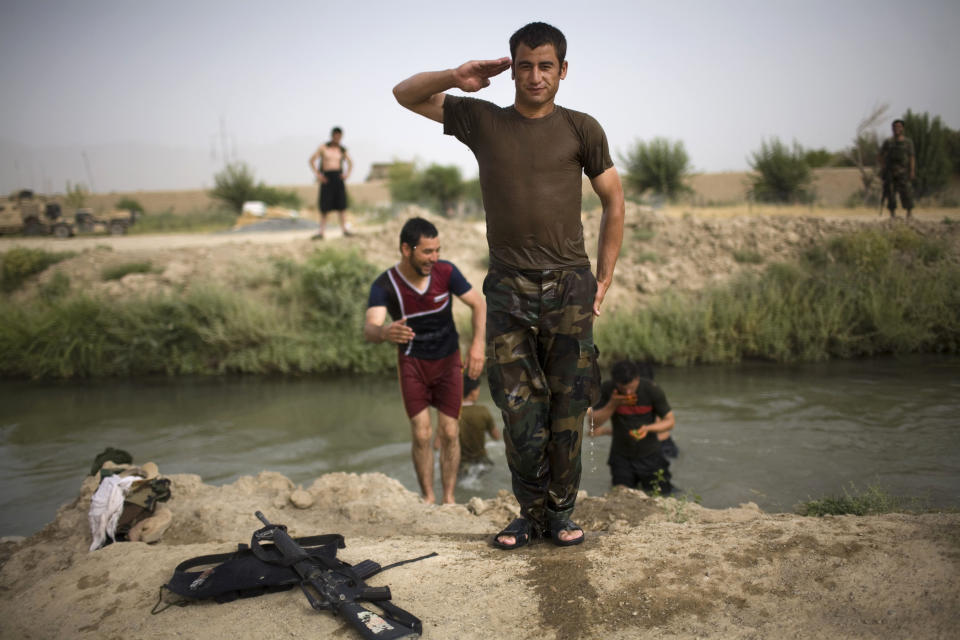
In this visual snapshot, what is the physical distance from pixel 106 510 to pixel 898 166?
46.3 ft

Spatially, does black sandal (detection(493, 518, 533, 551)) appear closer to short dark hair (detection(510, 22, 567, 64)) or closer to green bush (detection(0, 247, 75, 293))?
short dark hair (detection(510, 22, 567, 64))

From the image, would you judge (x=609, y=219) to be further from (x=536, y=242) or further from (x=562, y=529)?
(x=562, y=529)

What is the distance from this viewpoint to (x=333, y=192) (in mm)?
13586

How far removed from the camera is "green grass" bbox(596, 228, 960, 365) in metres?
10.5

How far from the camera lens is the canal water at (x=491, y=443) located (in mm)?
6363

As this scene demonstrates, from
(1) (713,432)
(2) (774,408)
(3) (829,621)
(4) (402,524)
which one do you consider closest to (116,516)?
(4) (402,524)

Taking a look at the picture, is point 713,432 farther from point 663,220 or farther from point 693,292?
point 663,220

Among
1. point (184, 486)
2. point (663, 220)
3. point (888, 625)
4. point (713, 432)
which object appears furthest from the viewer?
point (663, 220)

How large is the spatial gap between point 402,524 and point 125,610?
1867mm

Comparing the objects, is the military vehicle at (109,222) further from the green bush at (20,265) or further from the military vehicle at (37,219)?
the green bush at (20,265)

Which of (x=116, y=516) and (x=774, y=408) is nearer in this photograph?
(x=116, y=516)

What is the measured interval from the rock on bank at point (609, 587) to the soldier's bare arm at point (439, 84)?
7.35ft

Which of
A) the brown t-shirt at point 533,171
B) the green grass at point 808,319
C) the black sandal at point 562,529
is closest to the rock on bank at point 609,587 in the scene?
the black sandal at point 562,529

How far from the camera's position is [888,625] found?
251cm
